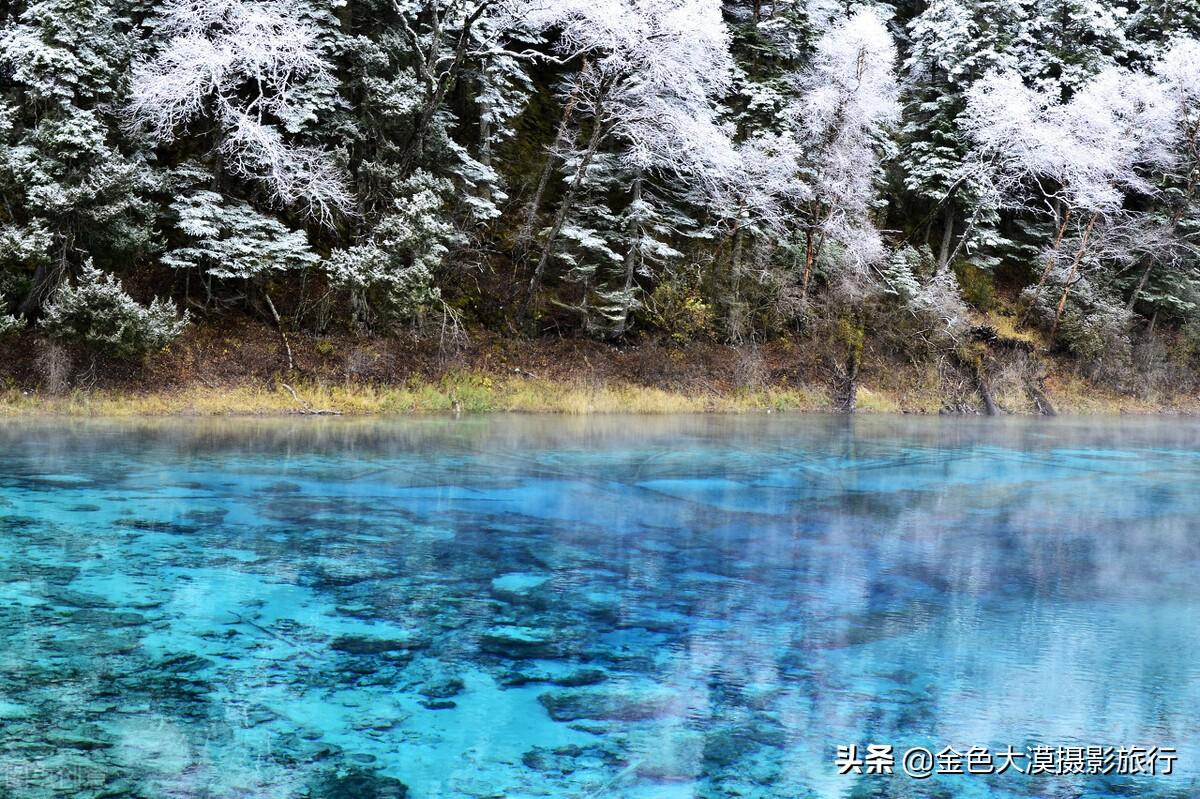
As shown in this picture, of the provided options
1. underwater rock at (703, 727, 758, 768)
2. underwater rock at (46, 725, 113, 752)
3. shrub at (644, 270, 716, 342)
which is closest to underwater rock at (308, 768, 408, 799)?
underwater rock at (46, 725, 113, 752)

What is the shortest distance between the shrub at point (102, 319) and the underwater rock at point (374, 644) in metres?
13.1

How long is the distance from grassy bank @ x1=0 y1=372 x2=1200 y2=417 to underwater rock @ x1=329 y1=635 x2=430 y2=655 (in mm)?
13480

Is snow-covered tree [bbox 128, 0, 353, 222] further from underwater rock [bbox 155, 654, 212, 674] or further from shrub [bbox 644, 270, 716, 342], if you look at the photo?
underwater rock [bbox 155, 654, 212, 674]

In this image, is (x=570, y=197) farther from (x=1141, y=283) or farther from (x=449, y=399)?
(x=1141, y=283)

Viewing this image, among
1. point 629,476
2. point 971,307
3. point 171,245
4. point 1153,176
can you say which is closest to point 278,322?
point 171,245

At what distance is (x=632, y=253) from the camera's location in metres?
22.8

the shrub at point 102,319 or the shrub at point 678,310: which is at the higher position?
the shrub at point 678,310

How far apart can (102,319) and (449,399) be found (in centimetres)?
684

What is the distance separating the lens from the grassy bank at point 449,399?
55.1 ft

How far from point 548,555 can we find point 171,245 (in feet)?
49.5

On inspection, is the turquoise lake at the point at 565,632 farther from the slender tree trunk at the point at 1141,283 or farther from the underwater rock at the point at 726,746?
the slender tree trunk at the point at 1141,283

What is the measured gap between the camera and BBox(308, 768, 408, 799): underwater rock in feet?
11.1

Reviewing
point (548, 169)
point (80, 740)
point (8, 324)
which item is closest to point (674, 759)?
point (80, 740)

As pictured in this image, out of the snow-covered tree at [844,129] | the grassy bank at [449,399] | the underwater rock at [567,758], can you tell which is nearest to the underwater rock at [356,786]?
the underwater rock at [567,758]
